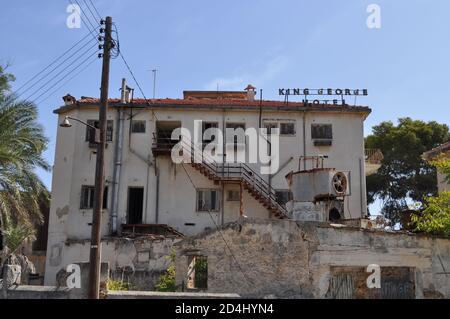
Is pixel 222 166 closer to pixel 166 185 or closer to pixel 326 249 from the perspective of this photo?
pixel 166 185

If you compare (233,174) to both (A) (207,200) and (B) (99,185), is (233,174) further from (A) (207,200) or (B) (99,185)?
(B) (99,185)

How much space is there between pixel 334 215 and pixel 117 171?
13.5 meters

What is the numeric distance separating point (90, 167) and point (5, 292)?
1787 centimetres

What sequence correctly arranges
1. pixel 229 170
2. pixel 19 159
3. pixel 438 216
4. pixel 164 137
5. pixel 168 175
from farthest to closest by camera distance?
1. pixel 164 137
2. pixel 229 170
3. pixel 168 175
4. pixel 19 159
5. pixel 438 216

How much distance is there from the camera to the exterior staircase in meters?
31.4

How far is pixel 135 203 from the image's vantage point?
32375mm

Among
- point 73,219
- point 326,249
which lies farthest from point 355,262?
point 73,219

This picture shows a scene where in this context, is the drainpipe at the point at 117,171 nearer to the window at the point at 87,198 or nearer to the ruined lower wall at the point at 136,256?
the window at the point at 87,198

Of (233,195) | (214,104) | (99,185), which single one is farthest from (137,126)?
(99,185)

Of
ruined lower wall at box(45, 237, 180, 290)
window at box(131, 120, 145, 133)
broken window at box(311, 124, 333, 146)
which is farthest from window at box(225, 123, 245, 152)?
ruined lower wall at box(45, 237, 180, 290)

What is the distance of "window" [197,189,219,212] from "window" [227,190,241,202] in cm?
69

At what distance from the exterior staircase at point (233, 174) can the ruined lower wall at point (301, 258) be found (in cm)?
1220

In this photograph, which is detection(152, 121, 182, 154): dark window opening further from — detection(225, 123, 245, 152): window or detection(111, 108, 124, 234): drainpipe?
detection(225, 123, 245, 152): window
